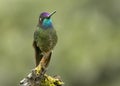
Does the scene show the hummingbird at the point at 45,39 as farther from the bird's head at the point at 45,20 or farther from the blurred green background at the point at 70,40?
the blurred green background at the point at 70,40

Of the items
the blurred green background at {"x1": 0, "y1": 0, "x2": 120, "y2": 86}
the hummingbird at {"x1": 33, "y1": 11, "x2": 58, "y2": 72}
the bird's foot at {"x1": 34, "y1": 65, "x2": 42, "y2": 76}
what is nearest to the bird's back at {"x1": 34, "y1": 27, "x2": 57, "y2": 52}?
the hummingbird at {"x1": 33, "y1": 11, "x2": 58, "y2": 72}

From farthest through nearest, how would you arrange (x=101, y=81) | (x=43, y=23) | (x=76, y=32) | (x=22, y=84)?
1. (x=101, y=81)
2. (x=76, y=32)
3. (x=43, y=23)
4. (x=22, y=84)

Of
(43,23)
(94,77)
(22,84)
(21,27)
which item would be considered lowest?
(22,84)

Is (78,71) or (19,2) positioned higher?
(19,2)

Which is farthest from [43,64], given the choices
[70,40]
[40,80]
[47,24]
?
[70,40]

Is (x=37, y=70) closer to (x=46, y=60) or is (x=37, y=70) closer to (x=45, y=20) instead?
(x=46, y=60)

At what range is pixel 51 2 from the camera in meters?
18.1

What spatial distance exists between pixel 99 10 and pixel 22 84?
31.2 feet

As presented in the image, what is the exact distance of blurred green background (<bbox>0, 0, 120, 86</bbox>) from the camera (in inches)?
683

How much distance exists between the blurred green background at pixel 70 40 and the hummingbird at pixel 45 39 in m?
7.52

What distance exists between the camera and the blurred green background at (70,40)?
683 inches

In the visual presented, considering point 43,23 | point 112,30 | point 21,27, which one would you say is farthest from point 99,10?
point 43,23

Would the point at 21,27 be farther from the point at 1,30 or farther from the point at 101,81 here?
the point at 101,81

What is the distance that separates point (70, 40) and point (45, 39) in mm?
8181
